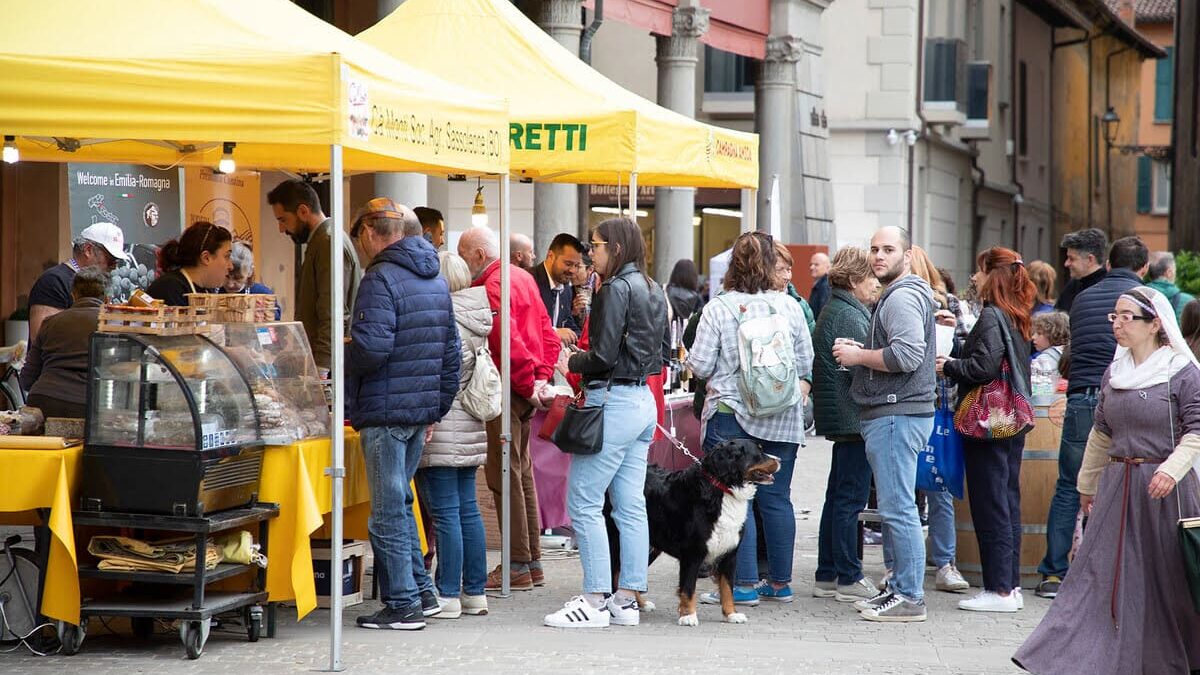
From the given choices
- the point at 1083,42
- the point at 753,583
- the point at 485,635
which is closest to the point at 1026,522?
the point at 753,583

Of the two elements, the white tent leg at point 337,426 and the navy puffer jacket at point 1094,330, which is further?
the navy puffer jacket at point 1094,330

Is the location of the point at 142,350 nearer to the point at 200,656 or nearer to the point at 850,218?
the point at 200,656

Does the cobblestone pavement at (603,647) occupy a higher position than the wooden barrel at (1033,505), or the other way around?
the wooden barrel at (1033,505)

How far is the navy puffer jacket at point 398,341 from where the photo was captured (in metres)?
7.12

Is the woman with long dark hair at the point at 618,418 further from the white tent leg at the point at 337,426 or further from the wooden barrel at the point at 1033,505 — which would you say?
the wooden barrel at the point at 1033,505

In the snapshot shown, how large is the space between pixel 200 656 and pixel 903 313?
11.9ft

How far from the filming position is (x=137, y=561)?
22.4 feet

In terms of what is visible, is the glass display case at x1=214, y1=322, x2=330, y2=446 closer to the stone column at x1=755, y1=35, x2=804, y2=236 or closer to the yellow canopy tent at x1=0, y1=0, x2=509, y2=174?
the yellow canopy tent at x1=0, y1=0, x2=509, y2=174

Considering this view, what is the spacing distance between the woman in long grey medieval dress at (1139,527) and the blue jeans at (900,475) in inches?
49.5

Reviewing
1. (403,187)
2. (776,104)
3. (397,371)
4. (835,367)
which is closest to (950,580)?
(835,367)

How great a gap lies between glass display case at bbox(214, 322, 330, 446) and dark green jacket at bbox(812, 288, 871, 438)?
9.04ft

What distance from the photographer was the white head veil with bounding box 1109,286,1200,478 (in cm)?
657

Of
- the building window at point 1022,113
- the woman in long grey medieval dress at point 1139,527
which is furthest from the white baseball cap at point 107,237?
the building window at point 1022,113

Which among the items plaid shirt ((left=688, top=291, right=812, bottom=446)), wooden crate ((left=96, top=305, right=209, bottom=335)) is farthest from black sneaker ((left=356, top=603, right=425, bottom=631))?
plaid shirt ((left=688, top=291, right=812, bottom=446))
